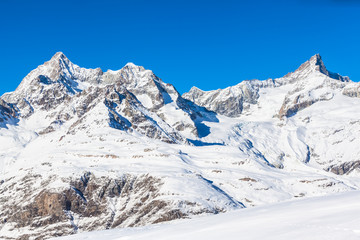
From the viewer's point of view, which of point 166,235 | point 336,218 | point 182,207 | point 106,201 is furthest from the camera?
point 106,201

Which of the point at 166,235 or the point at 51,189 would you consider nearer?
the point at 166,235

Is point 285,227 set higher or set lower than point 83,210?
lower

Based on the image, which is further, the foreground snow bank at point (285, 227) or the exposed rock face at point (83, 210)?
the exposed rock face at point (83, 210)

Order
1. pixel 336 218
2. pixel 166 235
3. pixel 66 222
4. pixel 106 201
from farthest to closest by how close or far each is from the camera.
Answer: pixel 106 201 → pixel 66 222 → pixel 166 235 → pixel 336 218

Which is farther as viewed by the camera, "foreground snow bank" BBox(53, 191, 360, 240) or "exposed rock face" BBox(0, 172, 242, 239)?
"exposed rock face" BBox(0, 172, 242, 239)

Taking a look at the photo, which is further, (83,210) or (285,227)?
(83,210)

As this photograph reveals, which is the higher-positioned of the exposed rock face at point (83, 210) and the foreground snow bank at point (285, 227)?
the exposed rock face at point (83, 210)

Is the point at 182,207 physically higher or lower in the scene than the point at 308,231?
higher

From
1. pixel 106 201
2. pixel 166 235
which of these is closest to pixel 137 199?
pixel 106 201

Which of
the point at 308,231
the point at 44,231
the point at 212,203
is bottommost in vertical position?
the point at 308,231

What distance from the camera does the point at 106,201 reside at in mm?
195375

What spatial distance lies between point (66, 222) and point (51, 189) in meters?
20.2

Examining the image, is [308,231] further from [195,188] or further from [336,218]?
[195,188]

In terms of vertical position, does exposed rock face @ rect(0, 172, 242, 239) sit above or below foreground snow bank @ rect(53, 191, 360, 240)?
above
